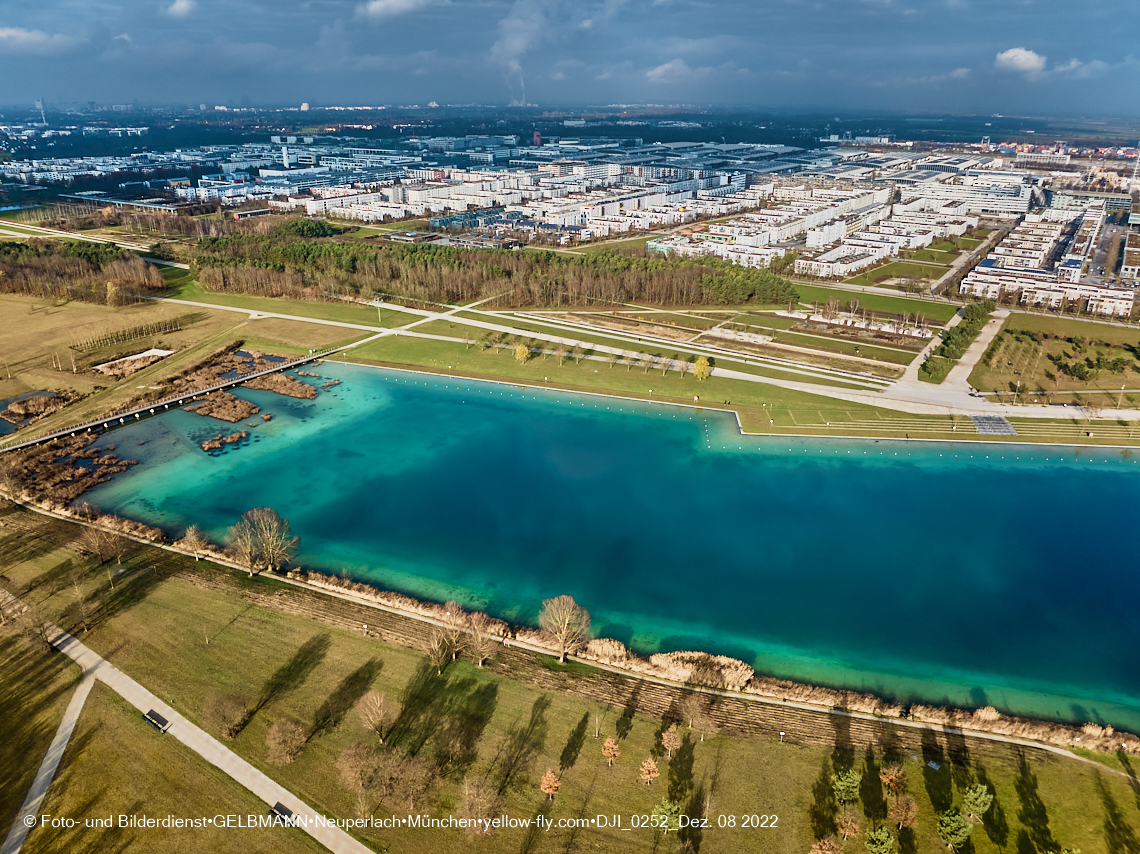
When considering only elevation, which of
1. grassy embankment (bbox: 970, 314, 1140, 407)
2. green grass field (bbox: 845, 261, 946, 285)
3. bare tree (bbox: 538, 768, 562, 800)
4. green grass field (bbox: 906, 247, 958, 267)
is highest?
green grass field (bbox: 906, 247, 958, 267)

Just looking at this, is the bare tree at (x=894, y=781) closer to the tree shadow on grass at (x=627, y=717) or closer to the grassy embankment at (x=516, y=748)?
the grassy embankment at (x=516, y=748)

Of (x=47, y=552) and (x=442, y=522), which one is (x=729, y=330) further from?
(x=47, y=552)

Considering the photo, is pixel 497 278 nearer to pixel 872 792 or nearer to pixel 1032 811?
pixel 872 792

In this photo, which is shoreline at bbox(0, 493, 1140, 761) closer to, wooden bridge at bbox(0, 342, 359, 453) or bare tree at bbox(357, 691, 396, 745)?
bare tree at bbox(357, 691, 396, 745)

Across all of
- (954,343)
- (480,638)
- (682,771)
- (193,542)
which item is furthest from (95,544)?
(954,343)

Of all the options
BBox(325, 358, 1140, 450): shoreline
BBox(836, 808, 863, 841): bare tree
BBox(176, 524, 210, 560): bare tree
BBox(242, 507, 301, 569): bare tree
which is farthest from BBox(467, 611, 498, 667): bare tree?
BBox(325, 358, 1140, 450): shoreline

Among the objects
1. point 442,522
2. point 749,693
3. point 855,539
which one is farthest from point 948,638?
point 442,522

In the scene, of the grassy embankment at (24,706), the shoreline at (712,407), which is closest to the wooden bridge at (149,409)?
the shoreline at (712,407)
